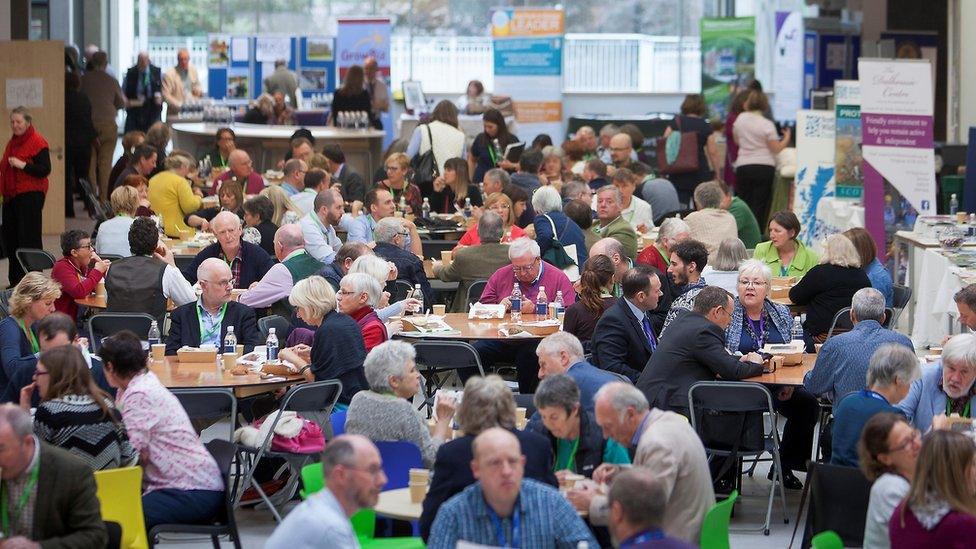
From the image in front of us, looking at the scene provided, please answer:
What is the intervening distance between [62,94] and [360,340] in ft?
30.3

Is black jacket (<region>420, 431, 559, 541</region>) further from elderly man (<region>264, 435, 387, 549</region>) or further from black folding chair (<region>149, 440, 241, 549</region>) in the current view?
black folding chair (<region>149, 440, 241, 549</region>)

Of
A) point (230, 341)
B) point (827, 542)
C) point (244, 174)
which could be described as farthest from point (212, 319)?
point (244, 174)

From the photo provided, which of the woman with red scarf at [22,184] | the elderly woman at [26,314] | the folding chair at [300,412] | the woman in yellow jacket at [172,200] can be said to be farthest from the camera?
the woman with red scarf at [22,184]

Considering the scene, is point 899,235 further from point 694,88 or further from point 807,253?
point 694,88

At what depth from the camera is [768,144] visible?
15883mm

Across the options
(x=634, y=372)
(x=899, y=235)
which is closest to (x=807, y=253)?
(x=899, y=235)

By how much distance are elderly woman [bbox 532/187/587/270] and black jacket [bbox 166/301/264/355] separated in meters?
2.65

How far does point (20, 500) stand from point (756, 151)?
12.1 meters

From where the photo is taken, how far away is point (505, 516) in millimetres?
4625

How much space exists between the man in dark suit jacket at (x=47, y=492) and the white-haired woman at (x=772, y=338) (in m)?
3.80

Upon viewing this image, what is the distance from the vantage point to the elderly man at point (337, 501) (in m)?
4.36

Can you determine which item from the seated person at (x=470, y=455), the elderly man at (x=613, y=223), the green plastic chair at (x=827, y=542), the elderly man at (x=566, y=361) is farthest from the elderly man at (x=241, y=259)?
the green plastic chair at (x=827, y=542)

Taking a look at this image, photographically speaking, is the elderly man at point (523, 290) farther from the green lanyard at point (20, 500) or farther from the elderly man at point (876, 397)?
the green lanyard at point (20, 500)

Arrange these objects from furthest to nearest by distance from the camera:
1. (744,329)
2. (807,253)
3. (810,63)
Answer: (810,63) → (807,253) → (744,329)
